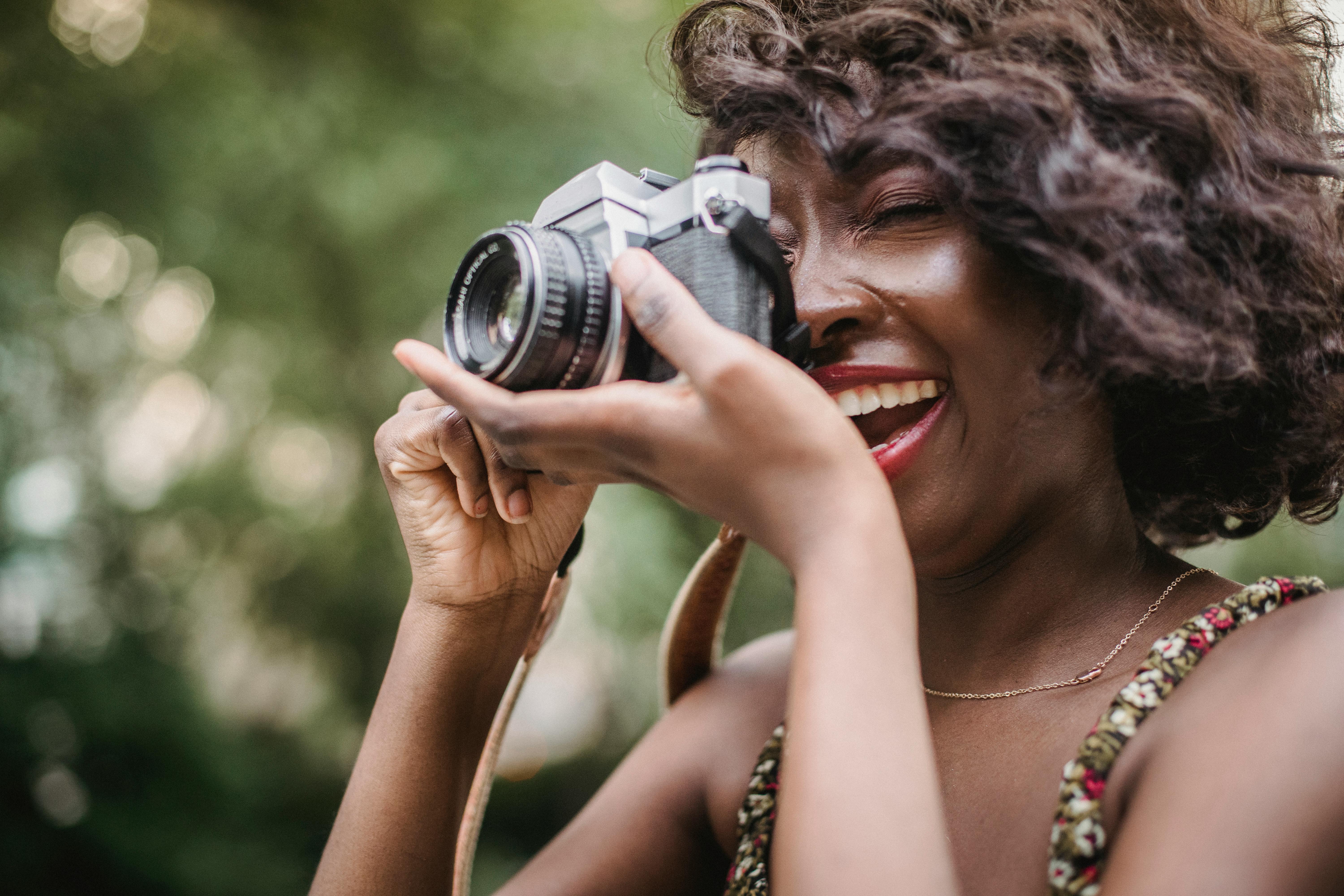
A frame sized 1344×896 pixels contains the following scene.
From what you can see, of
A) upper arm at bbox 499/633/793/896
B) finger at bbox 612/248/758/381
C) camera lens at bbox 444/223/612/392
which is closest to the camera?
finger at bbox 612/248/758/381

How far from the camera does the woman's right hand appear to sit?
1044mm

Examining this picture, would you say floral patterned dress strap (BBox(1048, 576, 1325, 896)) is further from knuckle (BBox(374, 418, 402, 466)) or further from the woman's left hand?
knuckle (BBox(374, 418, 402, 466))

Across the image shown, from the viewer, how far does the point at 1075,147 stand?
2.74 feet

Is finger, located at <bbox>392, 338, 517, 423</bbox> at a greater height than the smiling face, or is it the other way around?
finger, located at <bbox>392, 338, 517, 423</bbox>

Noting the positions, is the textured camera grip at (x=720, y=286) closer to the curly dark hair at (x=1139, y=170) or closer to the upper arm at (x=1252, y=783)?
the curly dark hair at (x=1139, y=170)

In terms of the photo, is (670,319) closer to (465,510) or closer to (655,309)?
(655,309)

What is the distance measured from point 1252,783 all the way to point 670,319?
50 cm

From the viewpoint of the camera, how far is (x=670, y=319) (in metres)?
0.70

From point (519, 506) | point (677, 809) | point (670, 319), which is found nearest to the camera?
point (670, 319)

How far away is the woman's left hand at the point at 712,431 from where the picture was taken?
2.13 ft

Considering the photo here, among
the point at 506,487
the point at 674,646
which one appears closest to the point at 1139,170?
the point at 506,487

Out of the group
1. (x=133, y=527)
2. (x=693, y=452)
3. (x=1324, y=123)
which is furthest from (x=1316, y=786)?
(x=133, y=527)

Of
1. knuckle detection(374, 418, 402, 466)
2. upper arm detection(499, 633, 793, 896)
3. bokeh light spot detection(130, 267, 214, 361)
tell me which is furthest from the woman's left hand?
bokeh light spot detection(130, 267, 214, 361)

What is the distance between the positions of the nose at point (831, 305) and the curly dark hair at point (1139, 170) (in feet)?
0.34
